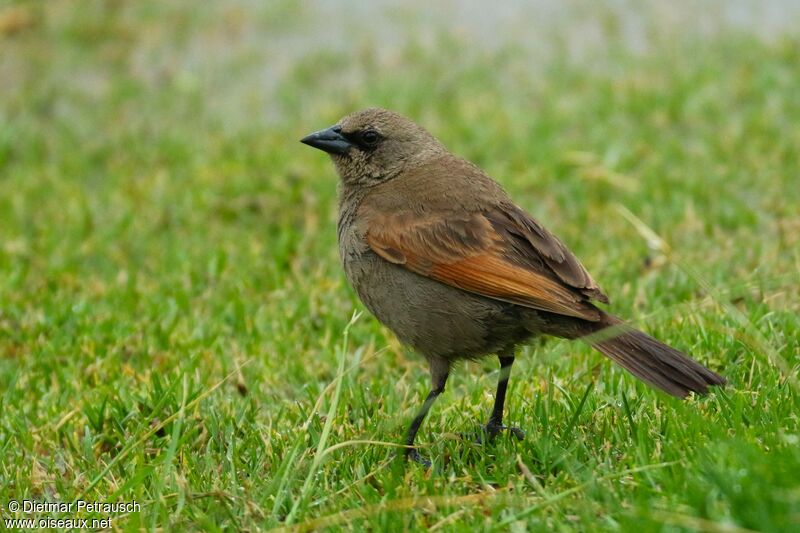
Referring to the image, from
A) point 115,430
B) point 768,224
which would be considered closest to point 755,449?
point 115,430

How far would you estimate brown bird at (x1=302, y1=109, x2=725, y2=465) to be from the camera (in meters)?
4.47

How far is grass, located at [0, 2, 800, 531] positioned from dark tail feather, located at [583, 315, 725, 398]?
0.46 feet

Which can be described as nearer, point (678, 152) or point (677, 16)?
point (678, 152)

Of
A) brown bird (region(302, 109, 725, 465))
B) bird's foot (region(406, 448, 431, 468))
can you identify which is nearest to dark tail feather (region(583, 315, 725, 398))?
brown bird (region(302, 109, 725, 465))

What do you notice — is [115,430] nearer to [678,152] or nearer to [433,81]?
[678,152]

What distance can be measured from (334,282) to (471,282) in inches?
88.5

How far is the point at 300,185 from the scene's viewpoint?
827cm

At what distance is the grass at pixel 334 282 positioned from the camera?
4168 mm

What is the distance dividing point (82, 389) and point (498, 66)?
618cm

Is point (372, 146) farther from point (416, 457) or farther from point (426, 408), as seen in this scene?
point (416, 457)

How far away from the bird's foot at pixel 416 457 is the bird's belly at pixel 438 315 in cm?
44

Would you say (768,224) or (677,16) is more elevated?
(677,16)

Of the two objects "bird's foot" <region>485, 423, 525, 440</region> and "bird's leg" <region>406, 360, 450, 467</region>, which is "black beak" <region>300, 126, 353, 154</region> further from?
"bird's foot" <region>485, 423, 525, 440</region>

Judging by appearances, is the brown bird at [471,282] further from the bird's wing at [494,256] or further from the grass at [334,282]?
the grass at [334,282]
